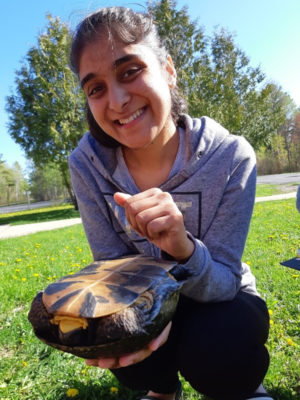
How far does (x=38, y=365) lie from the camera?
80.7 inches

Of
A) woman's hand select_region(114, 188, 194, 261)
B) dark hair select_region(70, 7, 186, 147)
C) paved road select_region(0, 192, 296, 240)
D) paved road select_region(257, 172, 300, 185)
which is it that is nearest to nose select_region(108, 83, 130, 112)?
dark hair select_region(70, 7, 186, 147)

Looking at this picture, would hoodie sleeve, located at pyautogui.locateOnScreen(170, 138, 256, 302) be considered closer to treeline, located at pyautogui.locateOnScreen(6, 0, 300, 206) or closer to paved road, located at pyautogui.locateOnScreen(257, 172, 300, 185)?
treeline, located at pyautogui.locateOnScreen(6, 0, 300, 206)

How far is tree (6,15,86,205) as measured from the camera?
14.4m

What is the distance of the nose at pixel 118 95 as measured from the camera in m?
1.40

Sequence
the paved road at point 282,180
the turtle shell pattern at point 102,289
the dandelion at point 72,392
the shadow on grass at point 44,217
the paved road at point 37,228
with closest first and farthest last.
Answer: the turtle shell pattern at point 102,289, the dandelion at point 72,392, the paved road at point 37,228, the shadow on grass at point 44,217, the paved road at point 282,180

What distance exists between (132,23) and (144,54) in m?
0.17

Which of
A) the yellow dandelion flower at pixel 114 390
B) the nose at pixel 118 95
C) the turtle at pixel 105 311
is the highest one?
the nose at pixel 118 95

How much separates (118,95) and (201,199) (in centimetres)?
62

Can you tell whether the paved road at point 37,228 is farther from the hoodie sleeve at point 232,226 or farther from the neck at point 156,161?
the hoodie sleeve at point 232,226

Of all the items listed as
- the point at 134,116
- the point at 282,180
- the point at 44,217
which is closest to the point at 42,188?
the point at 44,217

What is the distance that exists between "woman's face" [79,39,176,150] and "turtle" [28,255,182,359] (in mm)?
710

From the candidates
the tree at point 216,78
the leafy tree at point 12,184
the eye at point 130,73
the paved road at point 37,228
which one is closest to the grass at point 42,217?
the paved road at point 37,228

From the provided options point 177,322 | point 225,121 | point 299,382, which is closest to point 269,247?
point 299,382

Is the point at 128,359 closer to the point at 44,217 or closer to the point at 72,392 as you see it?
the point at 72,392
